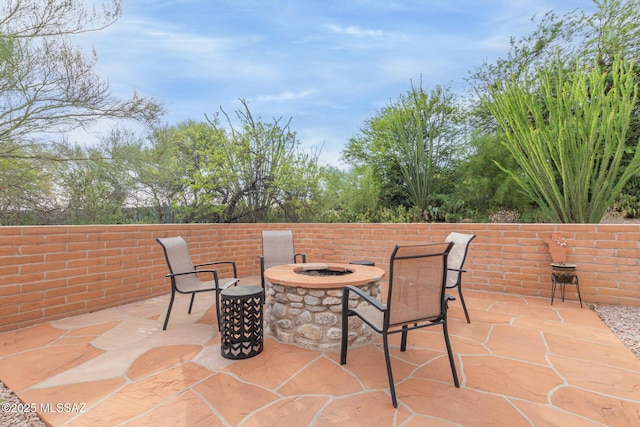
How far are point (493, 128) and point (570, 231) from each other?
166 inches

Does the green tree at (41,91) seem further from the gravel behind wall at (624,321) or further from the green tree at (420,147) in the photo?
the gravel behind wall at (624,321)

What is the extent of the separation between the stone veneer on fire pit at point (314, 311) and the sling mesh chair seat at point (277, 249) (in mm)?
1500

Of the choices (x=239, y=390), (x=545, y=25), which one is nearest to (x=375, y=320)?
(x=239, y=390)

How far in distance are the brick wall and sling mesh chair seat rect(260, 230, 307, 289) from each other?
1.62 meters

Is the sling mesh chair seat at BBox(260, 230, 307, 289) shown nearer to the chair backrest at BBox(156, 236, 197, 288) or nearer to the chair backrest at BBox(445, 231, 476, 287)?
the chair backrest at BBox(156, 236, 197, 288)

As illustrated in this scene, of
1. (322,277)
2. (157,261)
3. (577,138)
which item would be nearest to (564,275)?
(577,138)

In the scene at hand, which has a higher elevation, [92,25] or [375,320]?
[92,25]

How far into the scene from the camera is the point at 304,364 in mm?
2303

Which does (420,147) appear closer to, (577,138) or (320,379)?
(577,138)

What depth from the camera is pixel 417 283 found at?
1.98 meters

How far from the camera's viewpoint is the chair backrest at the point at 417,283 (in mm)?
1902

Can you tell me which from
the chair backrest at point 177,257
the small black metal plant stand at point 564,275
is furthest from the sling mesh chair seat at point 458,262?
the chair backrest at point 177,257

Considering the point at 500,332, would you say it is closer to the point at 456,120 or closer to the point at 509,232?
the point at 509,232

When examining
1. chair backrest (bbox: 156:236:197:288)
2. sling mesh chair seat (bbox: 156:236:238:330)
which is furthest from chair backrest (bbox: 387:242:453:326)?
chair backrest (bbox: 156:236:197:288)
